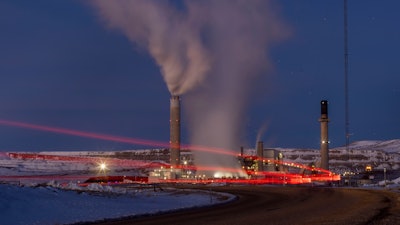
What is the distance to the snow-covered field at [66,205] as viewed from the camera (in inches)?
1225

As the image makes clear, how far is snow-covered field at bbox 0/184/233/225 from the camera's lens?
3112cm

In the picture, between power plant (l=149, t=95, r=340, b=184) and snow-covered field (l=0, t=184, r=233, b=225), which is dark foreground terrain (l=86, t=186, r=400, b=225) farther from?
power plant (l=149, t=95, r=340, b=184)

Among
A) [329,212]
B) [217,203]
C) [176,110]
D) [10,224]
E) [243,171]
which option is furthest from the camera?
[243,171]

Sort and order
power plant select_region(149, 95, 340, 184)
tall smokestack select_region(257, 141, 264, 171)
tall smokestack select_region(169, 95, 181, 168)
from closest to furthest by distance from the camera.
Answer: power plant select_region(149, 95, 340, 184) → tall smokestack select_region(169, 95, 181, 168) → tall smokestack select_region(257, 141, 264, 171)

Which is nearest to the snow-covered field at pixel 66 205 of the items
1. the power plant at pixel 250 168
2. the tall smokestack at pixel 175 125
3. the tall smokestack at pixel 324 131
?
the power plant at pixel 250 168

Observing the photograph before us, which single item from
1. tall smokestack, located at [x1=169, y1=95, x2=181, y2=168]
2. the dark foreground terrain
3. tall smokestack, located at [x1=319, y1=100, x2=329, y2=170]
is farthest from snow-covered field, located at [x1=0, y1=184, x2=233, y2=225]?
tall smokestack, located at [x1=319, y1=100, x2=329, y2=170]

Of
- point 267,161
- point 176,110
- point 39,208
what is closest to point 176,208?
point 39,208

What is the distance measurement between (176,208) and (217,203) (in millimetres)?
4951

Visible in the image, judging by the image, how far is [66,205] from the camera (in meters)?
37.1

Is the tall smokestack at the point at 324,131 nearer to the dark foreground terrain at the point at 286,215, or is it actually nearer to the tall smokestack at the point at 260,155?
the tall smokestack at the point at 260,155

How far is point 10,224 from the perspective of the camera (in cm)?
2852

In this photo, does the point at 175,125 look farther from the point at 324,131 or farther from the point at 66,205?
the point at 66,205

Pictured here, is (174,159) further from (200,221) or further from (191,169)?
(200,221)

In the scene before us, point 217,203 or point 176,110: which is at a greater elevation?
point 176,110
